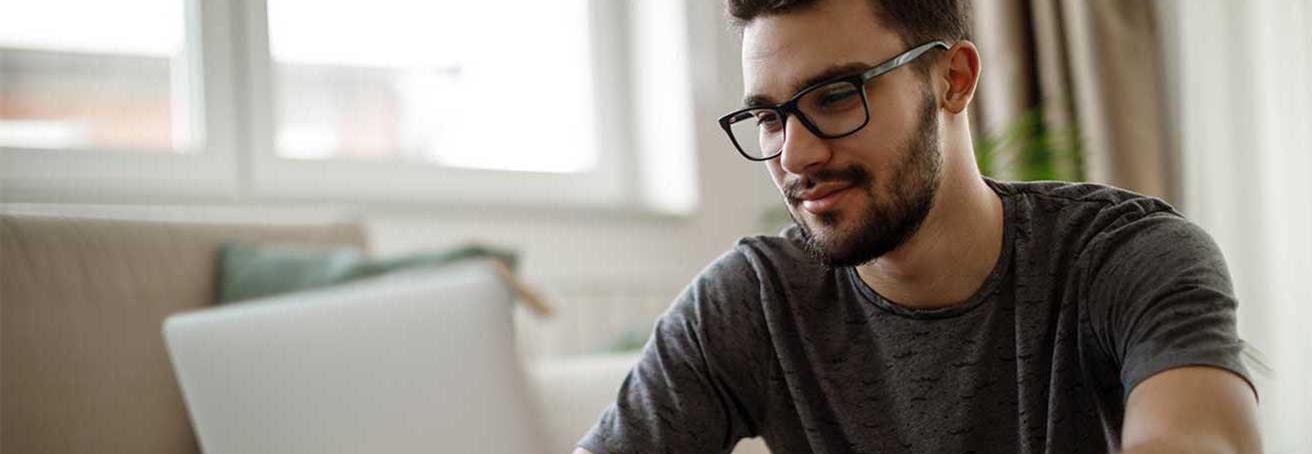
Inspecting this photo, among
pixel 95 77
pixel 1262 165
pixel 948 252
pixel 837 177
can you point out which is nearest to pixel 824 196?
pixel 837 177

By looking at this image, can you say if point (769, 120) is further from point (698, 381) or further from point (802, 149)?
point (698, 381)

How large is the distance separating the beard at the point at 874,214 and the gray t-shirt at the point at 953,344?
0.07 metres

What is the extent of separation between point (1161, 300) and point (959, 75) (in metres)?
0.33

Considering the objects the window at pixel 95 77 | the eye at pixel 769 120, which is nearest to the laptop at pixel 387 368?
the eye at pixel 769 120

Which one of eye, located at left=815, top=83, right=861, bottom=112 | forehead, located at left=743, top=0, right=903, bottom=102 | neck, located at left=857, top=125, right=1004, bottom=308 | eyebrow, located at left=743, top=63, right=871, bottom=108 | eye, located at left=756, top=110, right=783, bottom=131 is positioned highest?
forehead, located at left=743, top=0, right=903, bottom=102

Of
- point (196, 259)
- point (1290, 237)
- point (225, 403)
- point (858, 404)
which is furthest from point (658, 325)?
point (1290, 237)

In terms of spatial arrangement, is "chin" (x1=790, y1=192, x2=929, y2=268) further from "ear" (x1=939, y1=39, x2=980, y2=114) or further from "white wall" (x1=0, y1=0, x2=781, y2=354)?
"white wall" (x1=0, y1=0, x2=781, y2=354)

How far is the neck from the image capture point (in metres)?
1.28

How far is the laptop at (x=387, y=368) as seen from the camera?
127 centimetres

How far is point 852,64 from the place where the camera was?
4.06ft

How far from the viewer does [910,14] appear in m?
1.28

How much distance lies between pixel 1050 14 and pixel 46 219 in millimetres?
2034

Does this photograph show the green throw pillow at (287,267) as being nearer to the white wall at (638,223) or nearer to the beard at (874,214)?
the white wall at (638,223)

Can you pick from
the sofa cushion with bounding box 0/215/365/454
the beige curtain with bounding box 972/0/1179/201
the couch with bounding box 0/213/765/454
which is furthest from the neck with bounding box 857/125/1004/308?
the beige curtain with bounding box 972/0/1179/201
